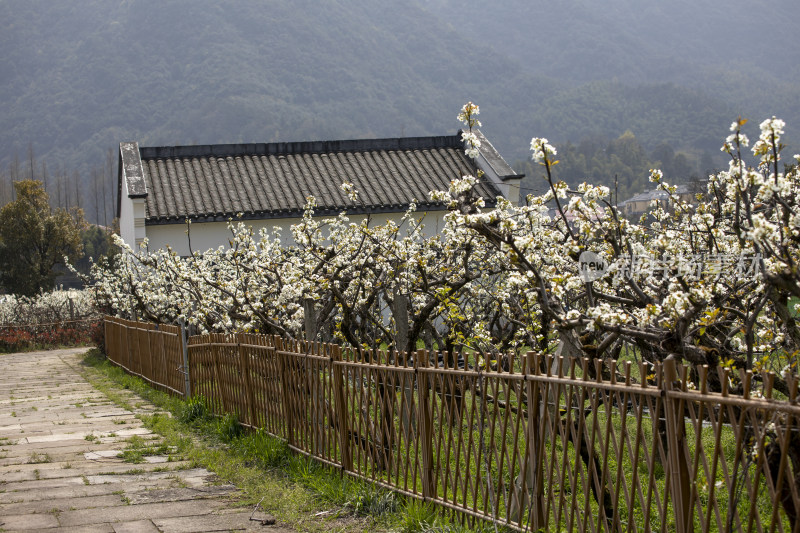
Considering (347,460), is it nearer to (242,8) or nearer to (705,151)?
(705,151)

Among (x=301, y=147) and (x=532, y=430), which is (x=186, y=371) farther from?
(x=301, y=147)

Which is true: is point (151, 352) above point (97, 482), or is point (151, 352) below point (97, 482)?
above

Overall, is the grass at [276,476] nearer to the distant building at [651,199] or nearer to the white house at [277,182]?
the distant building at [651,199]

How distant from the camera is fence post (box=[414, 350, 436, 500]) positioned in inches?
240

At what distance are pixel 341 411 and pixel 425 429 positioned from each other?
125 centimetres

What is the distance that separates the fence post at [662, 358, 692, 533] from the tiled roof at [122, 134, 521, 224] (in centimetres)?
1565

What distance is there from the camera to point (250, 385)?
9.12 metres

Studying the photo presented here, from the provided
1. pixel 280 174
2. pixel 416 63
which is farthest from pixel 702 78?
pixel 280 174

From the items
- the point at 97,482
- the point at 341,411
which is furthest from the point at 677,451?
the point at 97,482

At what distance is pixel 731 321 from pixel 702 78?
15584cm

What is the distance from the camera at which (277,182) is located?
2147 cm

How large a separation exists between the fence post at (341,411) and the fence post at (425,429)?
1133 millimetres

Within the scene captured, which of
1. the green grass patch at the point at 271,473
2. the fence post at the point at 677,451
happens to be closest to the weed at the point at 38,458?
the green grass patch at the point at 271,473

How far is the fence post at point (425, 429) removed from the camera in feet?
20.0
